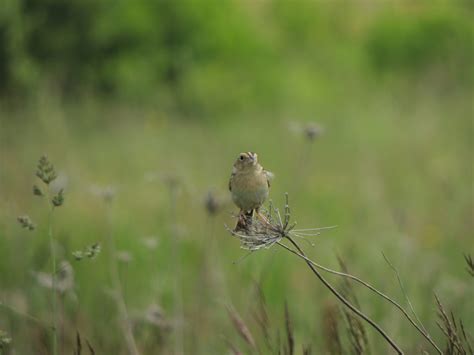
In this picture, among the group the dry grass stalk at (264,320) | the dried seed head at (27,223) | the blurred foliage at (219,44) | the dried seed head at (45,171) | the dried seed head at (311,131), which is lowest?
the dry grass stalk at (264,320)

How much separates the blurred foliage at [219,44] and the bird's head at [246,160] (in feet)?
47.5

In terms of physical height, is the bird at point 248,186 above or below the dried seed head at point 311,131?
below

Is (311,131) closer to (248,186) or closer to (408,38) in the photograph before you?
(248,186)

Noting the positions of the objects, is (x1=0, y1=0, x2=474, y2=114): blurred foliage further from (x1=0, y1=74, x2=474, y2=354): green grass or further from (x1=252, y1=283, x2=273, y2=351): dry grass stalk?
(x1=252, y1=283, x2=273, y2=351): dry grass stalk

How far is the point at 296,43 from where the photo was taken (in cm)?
2958

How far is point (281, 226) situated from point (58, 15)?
770 inches

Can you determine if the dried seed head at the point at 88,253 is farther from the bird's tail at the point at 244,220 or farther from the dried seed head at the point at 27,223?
the bird's tail at the point at 244,220

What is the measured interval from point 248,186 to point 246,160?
0.07 m

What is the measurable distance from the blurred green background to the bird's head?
12 cm

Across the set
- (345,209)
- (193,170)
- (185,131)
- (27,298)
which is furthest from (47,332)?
(185,131)

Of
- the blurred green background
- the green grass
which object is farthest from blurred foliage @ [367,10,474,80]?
the green grass

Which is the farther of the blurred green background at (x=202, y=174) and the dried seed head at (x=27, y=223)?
the blurred green background at (x=202, y=174)

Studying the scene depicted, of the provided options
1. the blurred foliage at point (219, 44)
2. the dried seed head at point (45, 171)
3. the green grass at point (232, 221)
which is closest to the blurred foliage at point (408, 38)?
the blurred foliage at point (219, 44)

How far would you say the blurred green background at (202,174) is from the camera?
3.17 metres
